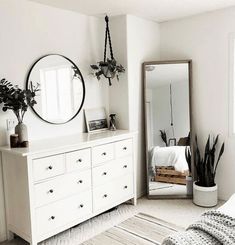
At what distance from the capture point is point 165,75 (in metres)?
3.60

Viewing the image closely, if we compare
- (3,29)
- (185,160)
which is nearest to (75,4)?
(3,29)

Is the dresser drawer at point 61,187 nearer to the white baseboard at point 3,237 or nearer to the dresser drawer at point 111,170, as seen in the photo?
the dresser drawer at point 111,170

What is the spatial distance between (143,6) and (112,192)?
2046mm

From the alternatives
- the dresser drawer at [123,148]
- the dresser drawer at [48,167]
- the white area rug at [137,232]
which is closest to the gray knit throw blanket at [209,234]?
the white area rug at [137,232]

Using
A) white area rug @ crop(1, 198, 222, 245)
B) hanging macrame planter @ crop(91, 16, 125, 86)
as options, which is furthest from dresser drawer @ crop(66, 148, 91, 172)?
hanging macrame planter @ crop(91, 16, 125, 86)

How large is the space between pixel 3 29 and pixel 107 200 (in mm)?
1986

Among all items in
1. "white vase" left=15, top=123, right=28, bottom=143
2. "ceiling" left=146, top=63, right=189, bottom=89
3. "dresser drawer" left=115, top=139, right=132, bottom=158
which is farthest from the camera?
"ceiling" left=146, top=63, right=189, bottom=89

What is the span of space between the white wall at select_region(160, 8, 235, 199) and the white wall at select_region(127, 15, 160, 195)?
0.96 feet

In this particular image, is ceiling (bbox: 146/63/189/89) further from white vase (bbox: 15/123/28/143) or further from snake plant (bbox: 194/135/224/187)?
white vase (bbox: 15/123/28/143)

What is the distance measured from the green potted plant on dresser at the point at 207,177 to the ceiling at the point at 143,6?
1519 mm

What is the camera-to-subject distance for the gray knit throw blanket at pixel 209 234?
1.39m

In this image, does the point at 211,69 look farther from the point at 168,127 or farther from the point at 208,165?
the point at 208,165

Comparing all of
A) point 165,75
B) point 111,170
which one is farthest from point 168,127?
point 111,170

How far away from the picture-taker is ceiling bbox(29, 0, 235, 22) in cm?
289
